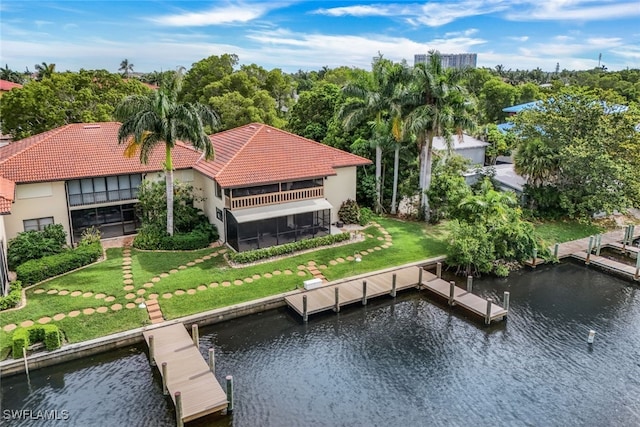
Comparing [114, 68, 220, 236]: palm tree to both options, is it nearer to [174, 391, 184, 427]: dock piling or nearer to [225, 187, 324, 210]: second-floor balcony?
[225, 187, 324, 210]: second-floor balcony

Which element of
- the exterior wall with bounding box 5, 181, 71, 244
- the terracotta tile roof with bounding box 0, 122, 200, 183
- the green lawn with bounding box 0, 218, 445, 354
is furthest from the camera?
the terracotta tile roof with bounding box 0, 122, 200, 183

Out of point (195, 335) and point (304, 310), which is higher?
point (195, 335)

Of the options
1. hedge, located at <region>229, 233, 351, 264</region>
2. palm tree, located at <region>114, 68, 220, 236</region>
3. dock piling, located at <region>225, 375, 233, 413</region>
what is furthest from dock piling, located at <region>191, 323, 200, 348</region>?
palm tree, located at <region>114, 68, 220, 236</region>

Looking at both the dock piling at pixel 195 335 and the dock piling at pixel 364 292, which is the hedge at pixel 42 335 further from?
the dock piling at pixel 364 292

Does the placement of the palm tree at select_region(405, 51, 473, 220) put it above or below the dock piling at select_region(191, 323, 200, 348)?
above

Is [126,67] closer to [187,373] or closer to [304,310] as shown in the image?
[304,310]

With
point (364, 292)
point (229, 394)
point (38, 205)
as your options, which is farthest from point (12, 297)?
point (364, 292)
